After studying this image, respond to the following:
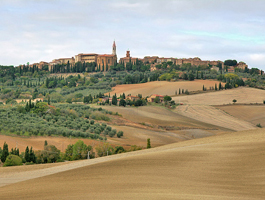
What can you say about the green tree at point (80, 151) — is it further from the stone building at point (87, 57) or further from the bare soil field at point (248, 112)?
the stone building at point (87, 57)

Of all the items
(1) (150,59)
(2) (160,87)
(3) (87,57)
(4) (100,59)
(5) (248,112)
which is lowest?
(5) (248,112)

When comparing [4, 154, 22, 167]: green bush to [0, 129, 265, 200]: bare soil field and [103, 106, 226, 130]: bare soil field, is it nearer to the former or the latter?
[0, 129, 265, 200]: bare soil field

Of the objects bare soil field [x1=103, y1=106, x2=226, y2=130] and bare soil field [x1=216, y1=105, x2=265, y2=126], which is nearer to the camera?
bare soil field [x1=103, y1=106, x2=226, y2=130]

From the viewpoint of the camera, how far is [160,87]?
116m

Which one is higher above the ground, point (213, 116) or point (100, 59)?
point (100, 59)

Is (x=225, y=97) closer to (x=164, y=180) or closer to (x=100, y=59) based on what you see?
(x=164, y=180)

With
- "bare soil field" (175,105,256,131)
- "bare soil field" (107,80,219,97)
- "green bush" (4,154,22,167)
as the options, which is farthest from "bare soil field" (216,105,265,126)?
"green bush" (4,154,22,167)

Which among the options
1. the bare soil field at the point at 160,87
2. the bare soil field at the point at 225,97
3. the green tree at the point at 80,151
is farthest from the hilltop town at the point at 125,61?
the green tree at the point at 80,151

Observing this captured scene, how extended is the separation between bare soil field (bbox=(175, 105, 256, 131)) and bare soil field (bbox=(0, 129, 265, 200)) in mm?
51841

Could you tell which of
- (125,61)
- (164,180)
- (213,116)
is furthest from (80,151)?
(125,61)

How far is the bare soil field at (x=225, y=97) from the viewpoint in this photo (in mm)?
94688

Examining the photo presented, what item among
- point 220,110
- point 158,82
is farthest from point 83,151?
point 158,82

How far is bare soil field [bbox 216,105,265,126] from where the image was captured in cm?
7944

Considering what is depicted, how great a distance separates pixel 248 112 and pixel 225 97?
14803mm
